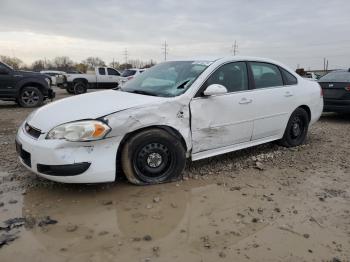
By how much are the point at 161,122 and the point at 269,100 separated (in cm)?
197

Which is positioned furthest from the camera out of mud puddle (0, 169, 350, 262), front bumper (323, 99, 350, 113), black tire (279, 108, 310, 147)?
front bumper (323, 99, 350, 113)

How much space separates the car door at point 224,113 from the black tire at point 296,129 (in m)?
1.10

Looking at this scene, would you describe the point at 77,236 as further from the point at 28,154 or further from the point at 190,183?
the point at 190,183

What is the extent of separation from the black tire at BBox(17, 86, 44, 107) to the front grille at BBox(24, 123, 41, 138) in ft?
28.7

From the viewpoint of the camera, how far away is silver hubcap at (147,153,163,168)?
4181 millimetres

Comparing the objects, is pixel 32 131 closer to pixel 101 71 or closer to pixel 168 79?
pixel 168 79

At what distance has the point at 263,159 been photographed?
212 inches

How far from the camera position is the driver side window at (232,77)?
15.5 feet

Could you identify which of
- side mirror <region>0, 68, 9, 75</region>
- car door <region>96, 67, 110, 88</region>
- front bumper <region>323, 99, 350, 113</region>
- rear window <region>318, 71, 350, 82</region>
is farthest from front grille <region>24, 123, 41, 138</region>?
car door <region>96, 67, 110, 88</region>

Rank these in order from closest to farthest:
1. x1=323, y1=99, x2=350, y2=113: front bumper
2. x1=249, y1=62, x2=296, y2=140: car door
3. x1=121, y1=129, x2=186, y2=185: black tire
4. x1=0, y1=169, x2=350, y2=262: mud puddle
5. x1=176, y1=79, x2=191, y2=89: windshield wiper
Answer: x1=0, y1=169, x2=350, y2=262: mud puddle → x1=121, y1=129, x2=186, y2=185: black tire → x1=176, y1=79, x2=191, y2=89: windshield wiper → x1=249, y1=62, x2=296, y2=140: car door → x1=323, y1=99, x2=350, y2=113: front bumper

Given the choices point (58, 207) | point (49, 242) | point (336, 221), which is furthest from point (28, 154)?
point (336, 221)

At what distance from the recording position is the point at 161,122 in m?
4.18

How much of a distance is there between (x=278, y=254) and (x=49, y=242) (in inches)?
74.4

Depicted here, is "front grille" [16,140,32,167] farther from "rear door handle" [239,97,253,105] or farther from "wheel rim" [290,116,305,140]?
"wheel rim" [290,116,305,140]
